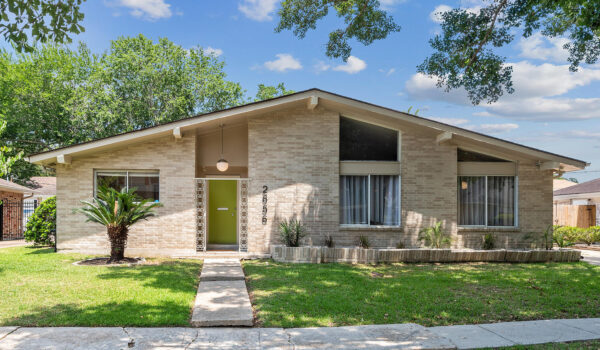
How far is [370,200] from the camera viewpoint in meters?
12.6

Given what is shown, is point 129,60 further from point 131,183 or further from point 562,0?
point 562,0

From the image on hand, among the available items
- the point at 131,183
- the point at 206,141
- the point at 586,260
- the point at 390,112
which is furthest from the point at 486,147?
the point at 131,183

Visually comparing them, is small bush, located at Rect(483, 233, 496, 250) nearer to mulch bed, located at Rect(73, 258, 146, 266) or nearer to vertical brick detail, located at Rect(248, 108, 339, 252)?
vertical brick detail, located at Rect(248, 108, 339, 252)

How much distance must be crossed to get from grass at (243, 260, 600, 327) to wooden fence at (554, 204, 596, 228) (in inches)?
475

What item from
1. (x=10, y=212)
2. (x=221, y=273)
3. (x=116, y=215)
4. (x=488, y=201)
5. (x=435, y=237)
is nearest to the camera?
(x=221, y=273)

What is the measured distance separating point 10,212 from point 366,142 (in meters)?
18.0

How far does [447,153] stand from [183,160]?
8.05 meters

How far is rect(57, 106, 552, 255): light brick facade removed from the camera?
12141mm

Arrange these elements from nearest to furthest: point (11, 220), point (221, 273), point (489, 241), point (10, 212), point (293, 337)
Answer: point (293, 337), point (221, 273), point (489, 241), point (10, 212), point (11, 220)

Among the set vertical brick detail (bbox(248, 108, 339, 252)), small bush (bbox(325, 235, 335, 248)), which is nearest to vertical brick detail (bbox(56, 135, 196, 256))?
vertical brick detail (bbox(248, 108, 339, 252))

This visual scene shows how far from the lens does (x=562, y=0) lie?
26.9ft

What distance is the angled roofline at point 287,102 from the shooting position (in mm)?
11477

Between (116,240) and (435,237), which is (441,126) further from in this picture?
(116,240)

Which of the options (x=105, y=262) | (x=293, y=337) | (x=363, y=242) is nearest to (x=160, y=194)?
(x=105, y=262)
